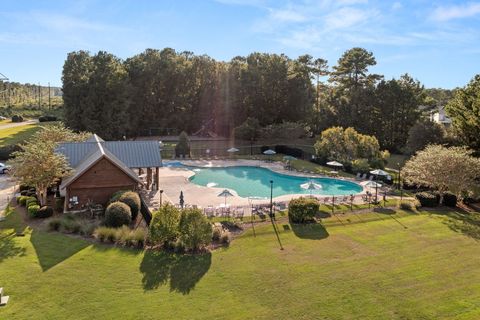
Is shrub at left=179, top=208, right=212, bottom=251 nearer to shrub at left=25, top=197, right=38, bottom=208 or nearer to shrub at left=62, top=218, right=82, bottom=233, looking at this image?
shrub at left=62, top=218, right=82, bottom=233

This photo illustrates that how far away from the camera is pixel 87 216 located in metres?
21.3

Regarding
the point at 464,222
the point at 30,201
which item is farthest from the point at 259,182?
the point at 30,201

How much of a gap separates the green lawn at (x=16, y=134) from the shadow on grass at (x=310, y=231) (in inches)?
1523

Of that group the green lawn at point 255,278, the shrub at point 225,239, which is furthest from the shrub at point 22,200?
the shrub at point 225,239

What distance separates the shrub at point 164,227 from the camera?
55.9ft

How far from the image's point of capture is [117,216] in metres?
19.1

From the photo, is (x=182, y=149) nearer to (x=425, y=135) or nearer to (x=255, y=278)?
(x=425, y=135)

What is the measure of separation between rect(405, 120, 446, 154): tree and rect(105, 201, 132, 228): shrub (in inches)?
1285

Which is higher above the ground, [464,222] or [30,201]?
[30,201]

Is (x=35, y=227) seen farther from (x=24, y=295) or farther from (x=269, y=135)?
(x=269, y=135)

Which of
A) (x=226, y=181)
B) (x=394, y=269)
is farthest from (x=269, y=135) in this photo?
(x=394, y=269)

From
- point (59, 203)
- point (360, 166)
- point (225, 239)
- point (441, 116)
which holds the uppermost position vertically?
point (441, 116)

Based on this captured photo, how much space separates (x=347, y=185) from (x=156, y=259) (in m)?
21.3

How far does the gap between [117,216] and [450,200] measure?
21.5 m
